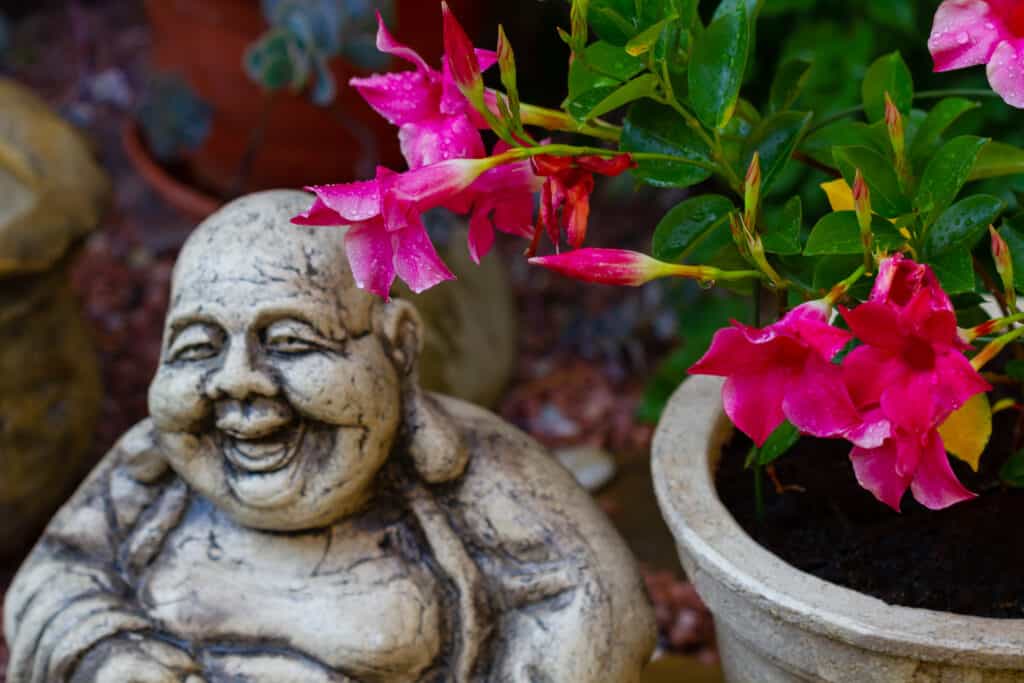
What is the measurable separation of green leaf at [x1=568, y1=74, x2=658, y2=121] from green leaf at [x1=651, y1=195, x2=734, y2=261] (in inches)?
4.7

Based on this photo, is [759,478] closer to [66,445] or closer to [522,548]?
[522,548]

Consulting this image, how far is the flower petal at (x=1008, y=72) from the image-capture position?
42.9 inches

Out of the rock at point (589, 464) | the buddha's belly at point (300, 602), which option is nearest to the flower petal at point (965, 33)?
the buddha's belly at point (300, 602)

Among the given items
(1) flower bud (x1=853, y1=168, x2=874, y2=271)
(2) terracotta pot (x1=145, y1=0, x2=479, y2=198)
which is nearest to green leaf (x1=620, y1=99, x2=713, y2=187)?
(1) flower bud (x1=853, y1=168, x2=874, y2=271)

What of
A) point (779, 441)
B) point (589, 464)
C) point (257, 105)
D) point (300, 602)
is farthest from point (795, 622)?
point (257, 105)

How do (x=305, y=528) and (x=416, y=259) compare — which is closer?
(x=416, y=259)

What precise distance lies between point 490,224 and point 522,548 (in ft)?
1.33

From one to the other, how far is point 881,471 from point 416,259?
38 centimetres

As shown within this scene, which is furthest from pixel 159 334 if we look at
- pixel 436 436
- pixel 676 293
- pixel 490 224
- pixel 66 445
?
pixel 490 224

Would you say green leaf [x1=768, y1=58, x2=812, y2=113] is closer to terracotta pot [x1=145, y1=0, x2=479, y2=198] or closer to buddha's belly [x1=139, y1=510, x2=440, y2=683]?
buddha's belly [x1=139, y1=510, x2=440, y2=683]

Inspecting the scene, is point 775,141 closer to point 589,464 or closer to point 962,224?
point 962,224

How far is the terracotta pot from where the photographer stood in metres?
2.72

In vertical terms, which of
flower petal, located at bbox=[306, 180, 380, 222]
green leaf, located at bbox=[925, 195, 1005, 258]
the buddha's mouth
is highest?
flower petal, located at bbox=[306, 180, 380, 222]

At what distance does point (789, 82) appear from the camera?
4.75 feet
